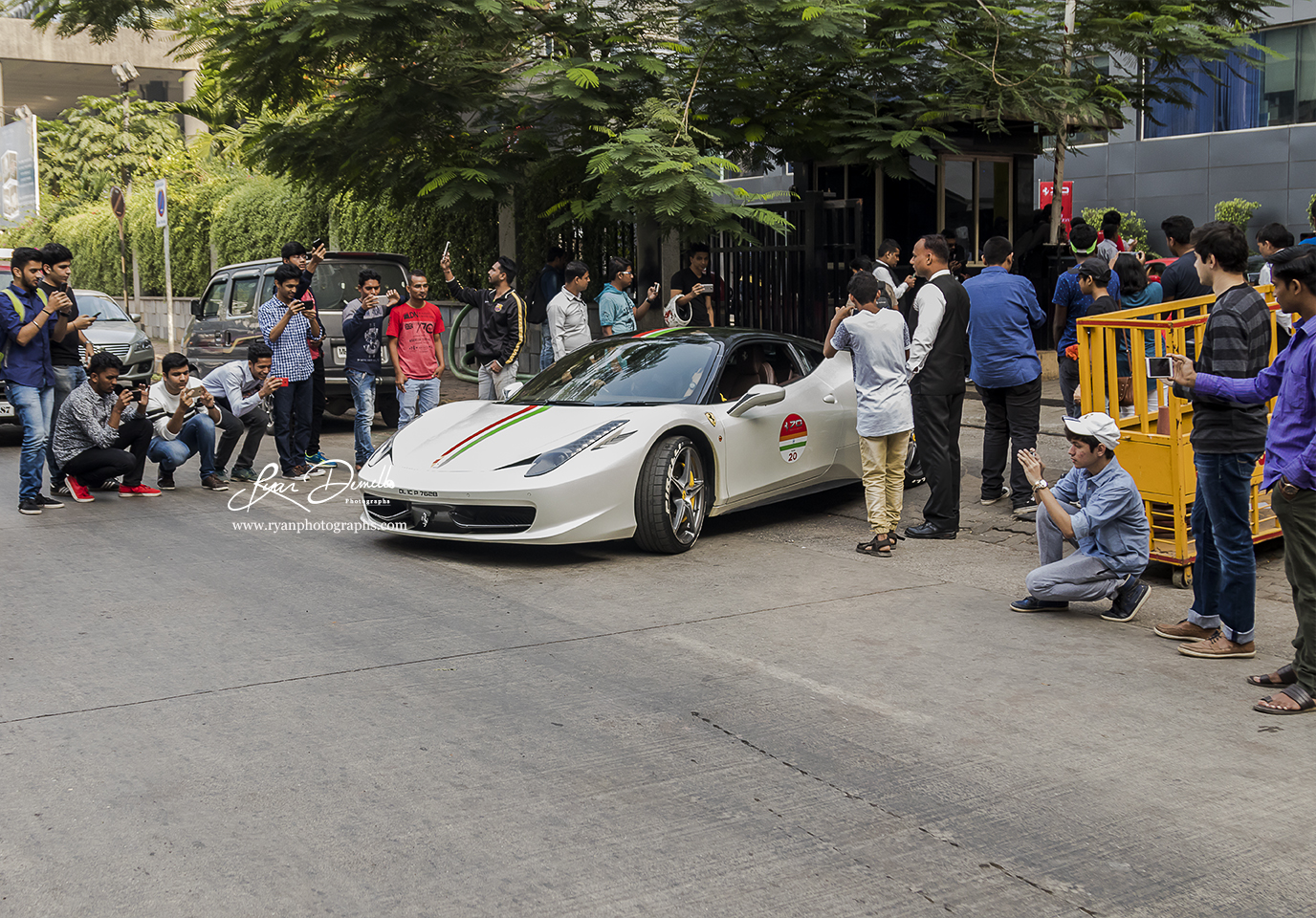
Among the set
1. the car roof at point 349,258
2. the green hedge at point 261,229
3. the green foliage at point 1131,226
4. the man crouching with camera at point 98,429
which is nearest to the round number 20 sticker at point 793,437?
the man crouching with camera at point 98,429

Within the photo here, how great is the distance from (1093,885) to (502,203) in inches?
485

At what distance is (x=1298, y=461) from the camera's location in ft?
15.7

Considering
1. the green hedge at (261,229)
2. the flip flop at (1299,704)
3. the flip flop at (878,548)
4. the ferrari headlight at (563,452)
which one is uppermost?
the green hedge at (261,229)

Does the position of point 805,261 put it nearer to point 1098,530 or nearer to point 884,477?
point 884,477

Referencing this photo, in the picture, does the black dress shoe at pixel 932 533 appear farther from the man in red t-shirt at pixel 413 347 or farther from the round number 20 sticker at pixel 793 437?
the man in red t-shirt at pixel 413 347

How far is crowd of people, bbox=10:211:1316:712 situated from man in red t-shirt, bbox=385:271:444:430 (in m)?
0.02

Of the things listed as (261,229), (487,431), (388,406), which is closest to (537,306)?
(388,406)

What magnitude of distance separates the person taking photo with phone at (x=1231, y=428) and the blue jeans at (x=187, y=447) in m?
7.79

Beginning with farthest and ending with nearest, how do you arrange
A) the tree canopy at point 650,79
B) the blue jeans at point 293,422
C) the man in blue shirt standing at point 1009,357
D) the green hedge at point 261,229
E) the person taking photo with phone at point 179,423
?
the green hedge at point 261,229 < the tree canopy at point 650,79 < the blue jeans at point 293,422 < the person taking photo with phone at point 179,423 < the man in blue shirt standing at point 1009,357

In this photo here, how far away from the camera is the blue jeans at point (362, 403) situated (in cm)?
1091

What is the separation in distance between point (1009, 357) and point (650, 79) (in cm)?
596

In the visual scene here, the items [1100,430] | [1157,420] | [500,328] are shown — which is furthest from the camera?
[500,328]

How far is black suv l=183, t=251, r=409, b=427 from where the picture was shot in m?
13.6

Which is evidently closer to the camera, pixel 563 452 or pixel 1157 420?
pixel 1157 420
